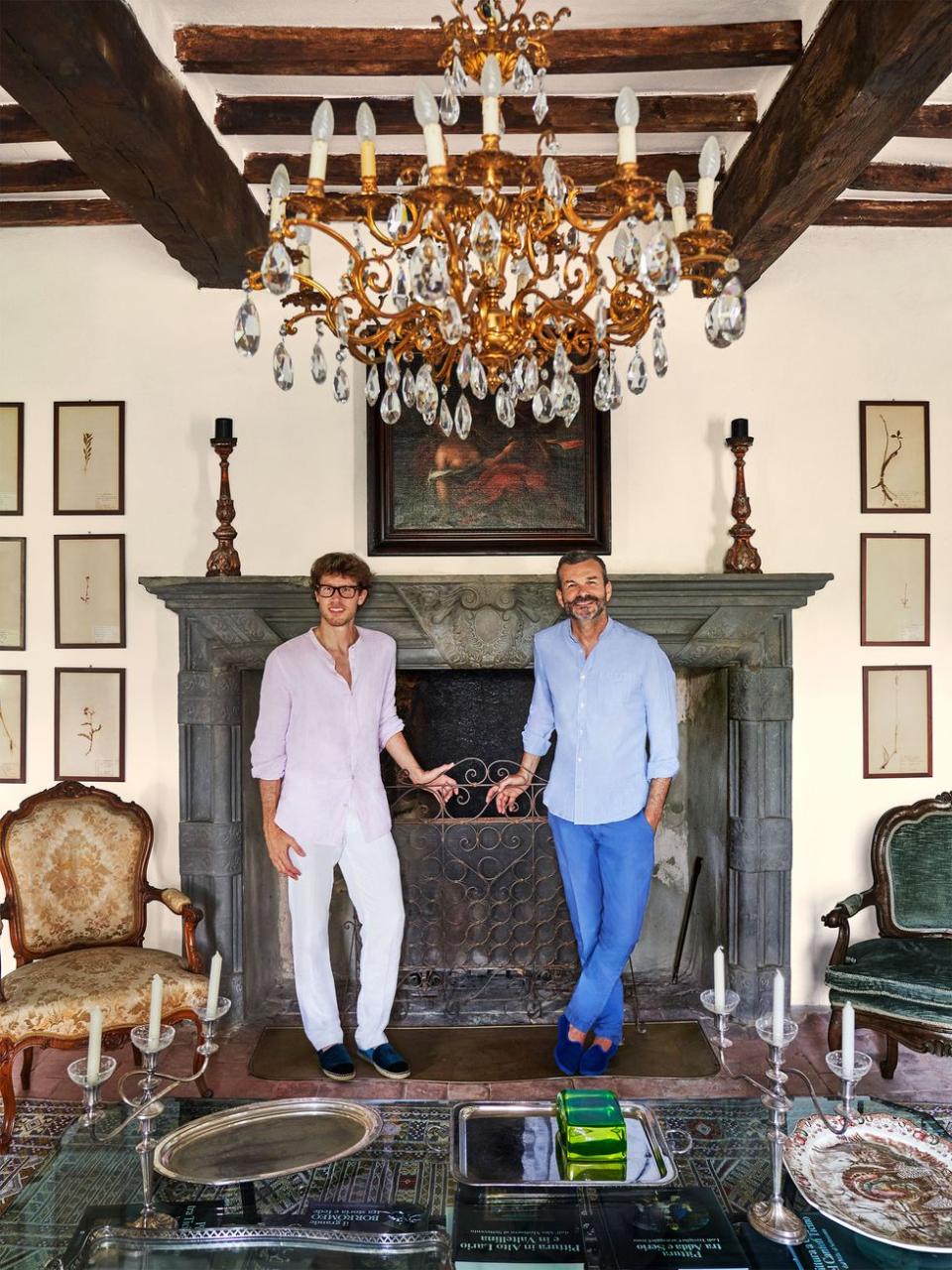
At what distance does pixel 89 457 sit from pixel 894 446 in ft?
10.4

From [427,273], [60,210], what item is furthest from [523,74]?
[60,210]

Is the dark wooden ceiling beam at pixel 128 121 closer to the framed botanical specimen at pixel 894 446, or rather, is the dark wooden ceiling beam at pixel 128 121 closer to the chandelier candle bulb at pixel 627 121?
the chandelier candle bulb at pixel 627 121

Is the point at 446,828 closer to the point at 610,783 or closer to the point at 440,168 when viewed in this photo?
the point at 610,783

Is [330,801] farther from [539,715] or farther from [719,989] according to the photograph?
[719,989]

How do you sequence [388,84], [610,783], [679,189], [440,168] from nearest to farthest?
1. [440,168]
2. [679,189]
3. [388,84]
4. [610,783]

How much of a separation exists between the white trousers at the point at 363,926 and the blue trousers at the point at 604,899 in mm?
618

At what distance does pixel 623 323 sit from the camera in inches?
77.0

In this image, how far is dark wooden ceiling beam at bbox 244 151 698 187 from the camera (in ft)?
9.98

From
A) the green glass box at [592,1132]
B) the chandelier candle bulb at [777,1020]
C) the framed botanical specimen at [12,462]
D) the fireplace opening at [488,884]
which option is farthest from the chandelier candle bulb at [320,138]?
the framed botanical specimen at [12,462]

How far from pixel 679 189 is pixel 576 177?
1.44 metres

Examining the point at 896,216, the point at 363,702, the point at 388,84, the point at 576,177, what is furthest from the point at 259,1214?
the point at 896,216

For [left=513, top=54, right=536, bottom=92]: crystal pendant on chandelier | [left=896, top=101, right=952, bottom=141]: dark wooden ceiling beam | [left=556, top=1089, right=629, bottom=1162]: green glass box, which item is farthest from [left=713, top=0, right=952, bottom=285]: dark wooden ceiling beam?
[left=556, top=1089, right=629, bottom=1162]: green glass box

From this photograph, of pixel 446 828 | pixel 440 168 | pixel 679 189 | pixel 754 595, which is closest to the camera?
pixel 440 168

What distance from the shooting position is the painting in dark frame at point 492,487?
3463mm
